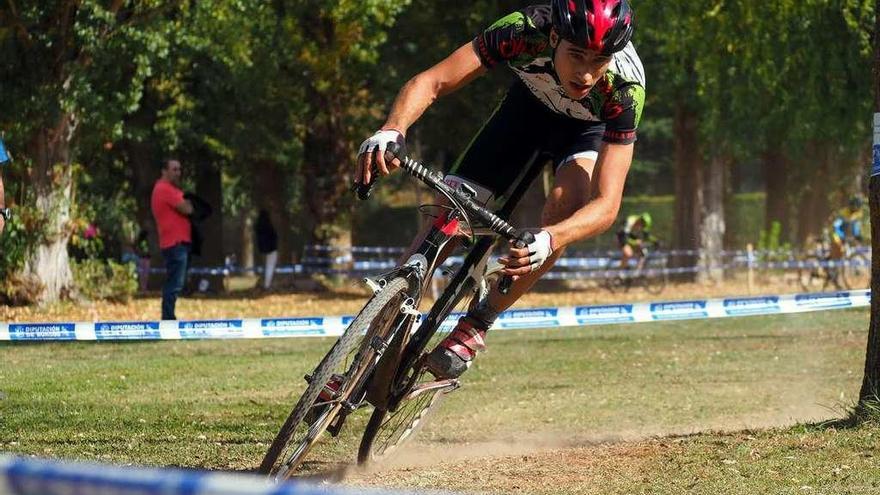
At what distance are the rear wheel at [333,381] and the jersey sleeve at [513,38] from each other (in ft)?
3.82

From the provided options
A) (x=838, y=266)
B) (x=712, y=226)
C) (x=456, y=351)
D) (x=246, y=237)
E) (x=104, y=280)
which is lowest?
(x=246, y=237)

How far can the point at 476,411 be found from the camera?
10.9 meters

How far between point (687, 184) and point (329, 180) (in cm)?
1005

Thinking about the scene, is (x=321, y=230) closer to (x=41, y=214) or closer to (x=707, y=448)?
(x=41, y=214)

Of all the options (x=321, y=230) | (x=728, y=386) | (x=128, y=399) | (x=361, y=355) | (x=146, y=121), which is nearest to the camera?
(x=361, y=355)

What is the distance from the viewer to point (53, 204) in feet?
74.4

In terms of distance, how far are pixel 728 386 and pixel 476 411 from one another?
305 centimetres

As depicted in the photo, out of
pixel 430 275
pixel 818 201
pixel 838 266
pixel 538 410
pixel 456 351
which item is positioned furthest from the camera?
pixel 818 201

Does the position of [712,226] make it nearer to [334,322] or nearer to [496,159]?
[334,322]

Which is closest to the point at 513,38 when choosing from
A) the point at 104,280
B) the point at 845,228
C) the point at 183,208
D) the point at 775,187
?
the point at 183,208

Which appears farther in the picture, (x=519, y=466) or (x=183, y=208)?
(x=183, y=208)

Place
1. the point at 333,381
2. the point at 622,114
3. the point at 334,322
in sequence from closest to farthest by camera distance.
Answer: the point at 333,381 → the point at 622,114 → the point at 334,322

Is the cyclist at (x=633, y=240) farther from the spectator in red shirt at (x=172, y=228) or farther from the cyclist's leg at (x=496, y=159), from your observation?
the cyclist's leg at (x=496, y=159)

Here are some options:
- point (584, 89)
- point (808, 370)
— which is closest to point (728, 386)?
point (808, 370)
